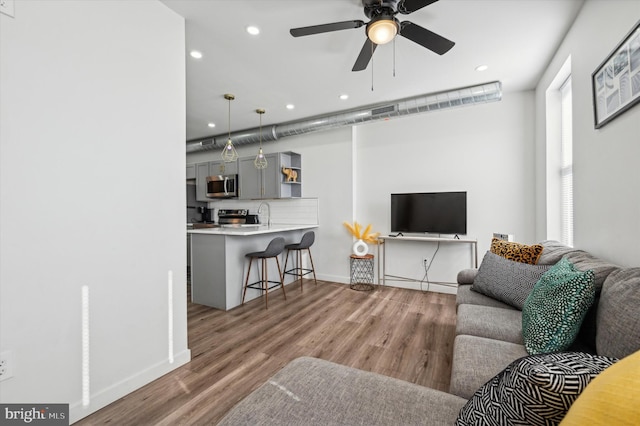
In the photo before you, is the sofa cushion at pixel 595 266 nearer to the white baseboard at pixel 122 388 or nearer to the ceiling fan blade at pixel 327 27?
the ceiling fan blade at pixel 327 27

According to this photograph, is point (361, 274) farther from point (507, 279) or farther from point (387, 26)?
point (387, 26)

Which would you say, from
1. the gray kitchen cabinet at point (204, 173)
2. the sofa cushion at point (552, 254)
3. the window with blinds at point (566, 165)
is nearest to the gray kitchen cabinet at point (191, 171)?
the gray kitchen cabinet at point (204, 173)

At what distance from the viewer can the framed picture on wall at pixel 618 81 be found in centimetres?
147

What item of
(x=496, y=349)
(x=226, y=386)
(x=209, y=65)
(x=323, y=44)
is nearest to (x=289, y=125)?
(x=209, y=65)

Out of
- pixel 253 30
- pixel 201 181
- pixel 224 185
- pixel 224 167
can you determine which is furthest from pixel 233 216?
pixel 253 30

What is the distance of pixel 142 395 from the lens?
187 cm

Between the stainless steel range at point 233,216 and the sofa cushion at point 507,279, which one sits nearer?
the sofa cushion at point 507,279

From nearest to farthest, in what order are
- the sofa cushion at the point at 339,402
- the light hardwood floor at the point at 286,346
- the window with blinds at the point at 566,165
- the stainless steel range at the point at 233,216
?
the sofa cushion at the point at 339,402 → the light hardwood floor at the point at 286,346 → the window with blinds at the point at 566,165 → the stainless steel range at the point at 233,216

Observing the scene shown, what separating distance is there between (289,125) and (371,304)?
319 centimetres

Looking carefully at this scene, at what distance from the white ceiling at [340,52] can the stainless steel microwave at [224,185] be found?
169cm

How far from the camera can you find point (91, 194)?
5.64 ft

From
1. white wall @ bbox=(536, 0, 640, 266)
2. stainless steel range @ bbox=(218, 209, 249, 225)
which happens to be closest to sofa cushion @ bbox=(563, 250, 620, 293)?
white wall @ bbox=(536, 0, 640, 266)

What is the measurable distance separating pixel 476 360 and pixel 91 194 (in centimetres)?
235

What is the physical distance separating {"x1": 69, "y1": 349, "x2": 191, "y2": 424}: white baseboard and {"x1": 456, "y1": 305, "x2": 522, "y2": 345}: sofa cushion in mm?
2111
